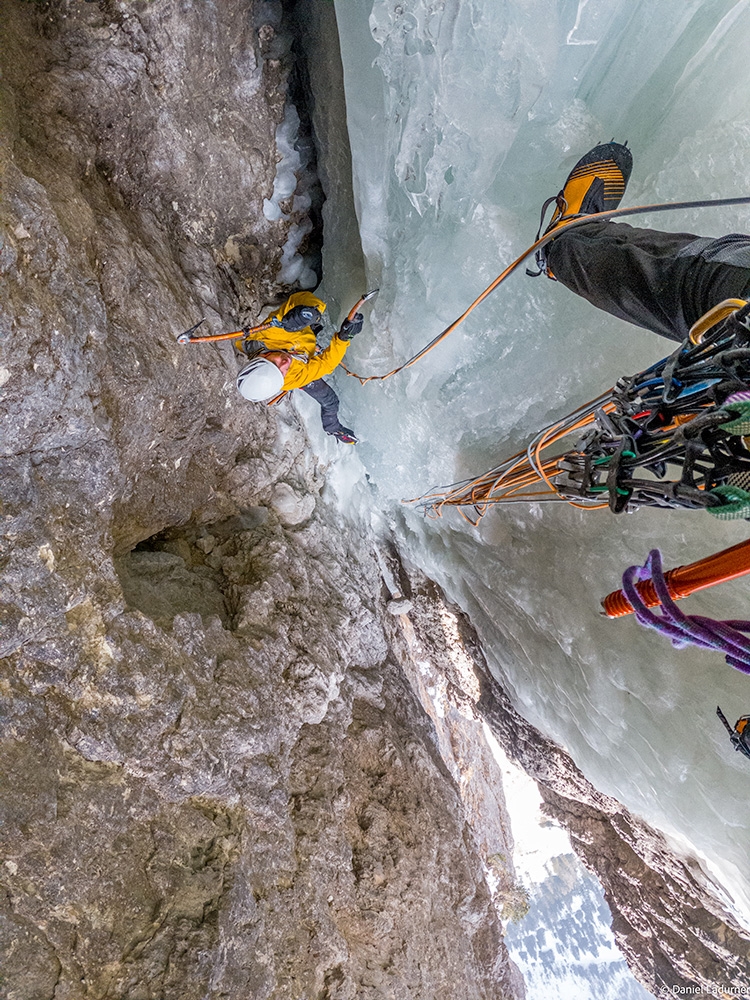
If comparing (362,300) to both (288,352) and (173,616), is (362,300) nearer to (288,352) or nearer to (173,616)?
(288,352)

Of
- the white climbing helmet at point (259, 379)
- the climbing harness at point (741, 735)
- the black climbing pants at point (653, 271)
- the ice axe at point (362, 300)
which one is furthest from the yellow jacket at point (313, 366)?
the climbing harness at point (741, 735)

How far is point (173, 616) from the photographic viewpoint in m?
2.76

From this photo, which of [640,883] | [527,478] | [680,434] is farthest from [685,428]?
[640,883]

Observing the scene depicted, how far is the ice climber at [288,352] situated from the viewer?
Answer: 124 inches

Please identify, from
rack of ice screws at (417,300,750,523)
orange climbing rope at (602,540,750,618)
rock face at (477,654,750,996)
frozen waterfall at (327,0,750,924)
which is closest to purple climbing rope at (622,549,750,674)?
orange climbing rope at (602,540,750,618)

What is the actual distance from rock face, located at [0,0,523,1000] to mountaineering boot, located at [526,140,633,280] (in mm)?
1991

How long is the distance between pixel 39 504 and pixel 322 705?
1.79 meters

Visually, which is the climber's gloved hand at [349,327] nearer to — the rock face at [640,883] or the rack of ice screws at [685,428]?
the rack of ice screws at [685,428]

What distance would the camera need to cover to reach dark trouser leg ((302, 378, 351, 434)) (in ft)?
13.6

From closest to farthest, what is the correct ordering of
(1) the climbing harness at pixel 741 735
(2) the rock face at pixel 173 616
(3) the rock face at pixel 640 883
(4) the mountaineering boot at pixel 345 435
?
1. (1) the climbing harness at pixel 741 735
2. (2) the rock face at pixel 173 616
3. (3) the rock face at pixel 640 883
4. (4) the mountaineering boot at pixel 345 435

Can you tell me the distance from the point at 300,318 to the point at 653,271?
6.79ft

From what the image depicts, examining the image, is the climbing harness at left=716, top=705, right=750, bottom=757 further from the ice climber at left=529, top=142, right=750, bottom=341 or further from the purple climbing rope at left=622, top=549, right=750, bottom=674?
the ice climber at left=529, top=142, right=750, bottom=341

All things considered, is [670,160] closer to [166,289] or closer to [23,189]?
[166,289]

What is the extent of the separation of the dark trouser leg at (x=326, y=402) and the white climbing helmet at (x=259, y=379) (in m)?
0.87
